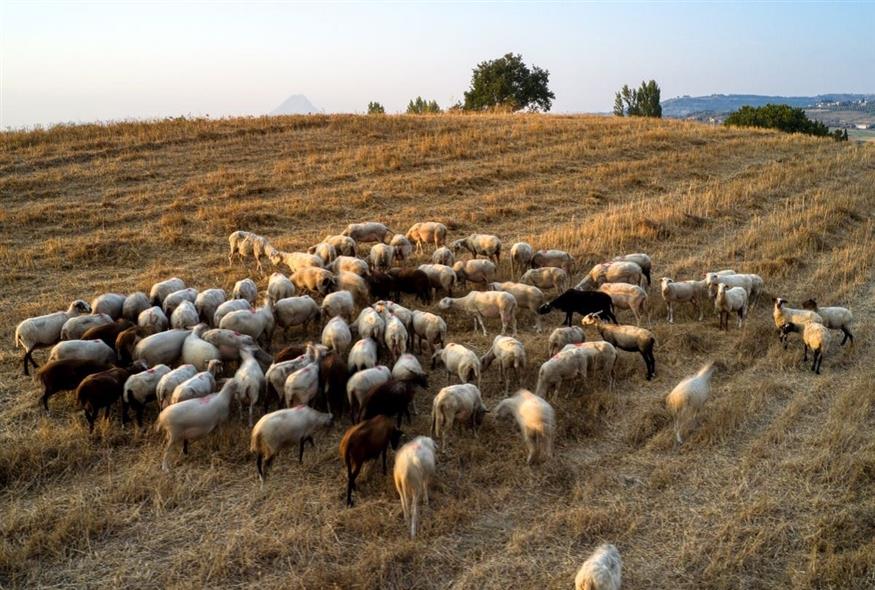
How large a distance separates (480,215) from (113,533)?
1355 centimetres

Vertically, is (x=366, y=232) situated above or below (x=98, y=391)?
above

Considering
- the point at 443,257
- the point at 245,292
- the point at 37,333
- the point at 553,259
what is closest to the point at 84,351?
the point at 37,333

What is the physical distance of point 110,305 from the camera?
10.5m

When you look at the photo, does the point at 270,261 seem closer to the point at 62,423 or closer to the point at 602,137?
the point at 62,423

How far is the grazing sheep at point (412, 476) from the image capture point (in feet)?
20.1

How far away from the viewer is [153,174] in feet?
70.4

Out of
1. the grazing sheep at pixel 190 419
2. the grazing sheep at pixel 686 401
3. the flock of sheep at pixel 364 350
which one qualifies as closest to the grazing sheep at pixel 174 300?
the flock of sheep at pixel 364 350

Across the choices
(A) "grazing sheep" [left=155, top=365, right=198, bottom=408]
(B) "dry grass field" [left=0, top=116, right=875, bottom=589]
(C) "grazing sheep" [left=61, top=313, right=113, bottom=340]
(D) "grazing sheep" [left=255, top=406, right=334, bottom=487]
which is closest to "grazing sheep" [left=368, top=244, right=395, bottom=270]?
(B) "dry grass field" [left=0, top=116, right=875, bottom=589]

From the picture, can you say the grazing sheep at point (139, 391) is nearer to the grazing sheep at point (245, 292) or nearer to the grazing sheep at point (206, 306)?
the grazing sheep at point (206, 306)

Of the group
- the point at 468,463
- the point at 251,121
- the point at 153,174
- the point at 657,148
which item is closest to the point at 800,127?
the point at 657,148

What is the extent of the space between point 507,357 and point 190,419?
13.2ft

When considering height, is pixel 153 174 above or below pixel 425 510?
above

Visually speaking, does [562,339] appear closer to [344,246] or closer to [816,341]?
[816,341]

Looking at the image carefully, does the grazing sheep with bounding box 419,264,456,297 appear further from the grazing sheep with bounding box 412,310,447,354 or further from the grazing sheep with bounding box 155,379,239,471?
the grazing sheep with bounding box 155,379,239,471
